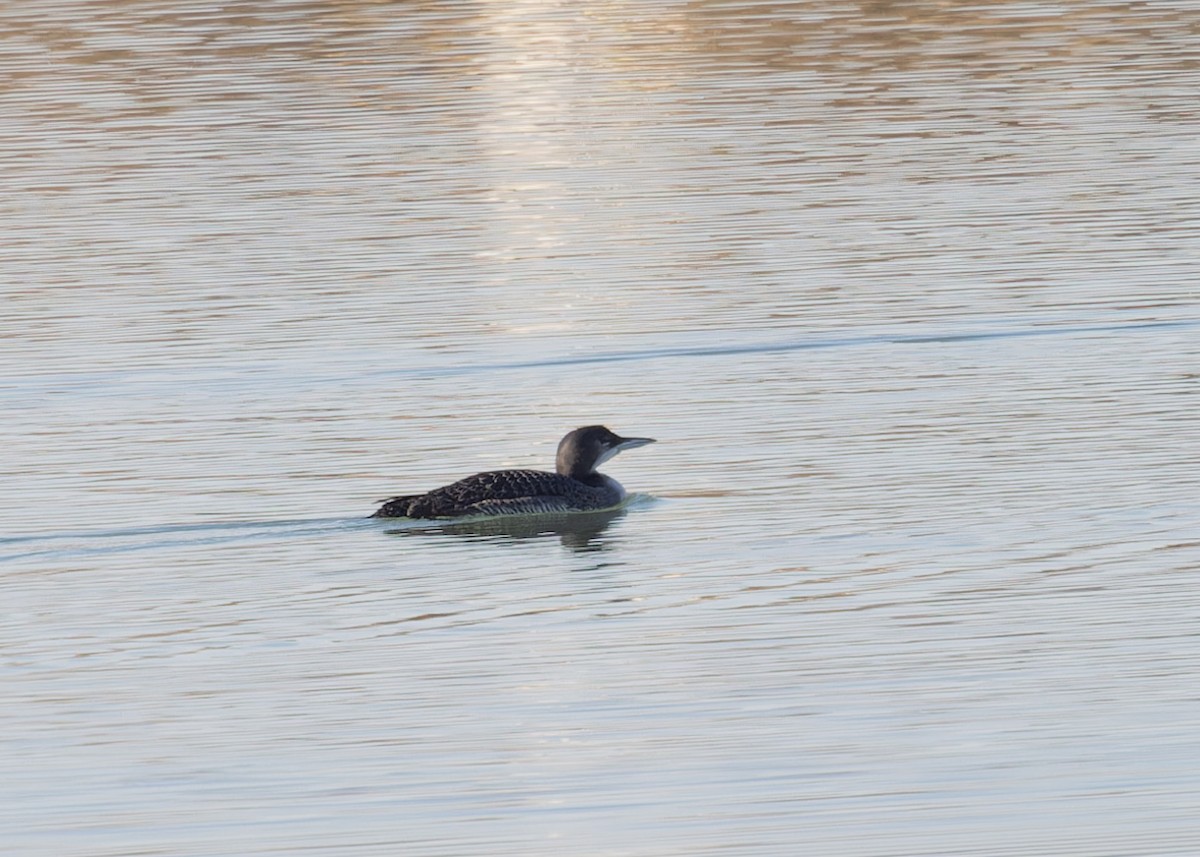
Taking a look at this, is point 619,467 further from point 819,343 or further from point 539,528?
point 819,343

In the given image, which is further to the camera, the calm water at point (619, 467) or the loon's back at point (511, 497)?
the loon's back at point (511, 497)

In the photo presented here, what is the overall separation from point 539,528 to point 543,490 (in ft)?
0.70

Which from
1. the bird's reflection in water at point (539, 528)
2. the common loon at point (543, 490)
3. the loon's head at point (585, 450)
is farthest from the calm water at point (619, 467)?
the loon's head at point (585, 450)

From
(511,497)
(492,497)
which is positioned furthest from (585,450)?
(492,497)

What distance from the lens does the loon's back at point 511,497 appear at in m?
14.2

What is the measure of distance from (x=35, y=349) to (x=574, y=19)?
23.5 m

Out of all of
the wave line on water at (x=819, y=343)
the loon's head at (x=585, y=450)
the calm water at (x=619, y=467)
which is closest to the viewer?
the calm water at (x=619, y=467)

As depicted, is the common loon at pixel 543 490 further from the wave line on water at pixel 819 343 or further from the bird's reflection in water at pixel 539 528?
the wave line on water at pixel 819 343

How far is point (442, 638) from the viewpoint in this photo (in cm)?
1189

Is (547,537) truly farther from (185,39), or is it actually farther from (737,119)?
(185,39)

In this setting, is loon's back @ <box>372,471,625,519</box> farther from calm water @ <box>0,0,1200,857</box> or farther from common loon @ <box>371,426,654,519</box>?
calm water @ <box>0,0,1200,857</box>

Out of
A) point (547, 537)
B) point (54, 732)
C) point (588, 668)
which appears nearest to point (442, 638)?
point (588, 668)

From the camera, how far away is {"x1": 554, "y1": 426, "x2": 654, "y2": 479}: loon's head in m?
15.1

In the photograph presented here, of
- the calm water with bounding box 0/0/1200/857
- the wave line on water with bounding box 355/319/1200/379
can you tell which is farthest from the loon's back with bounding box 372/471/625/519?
the wave line on water with bounding box 355/319/1200/379
